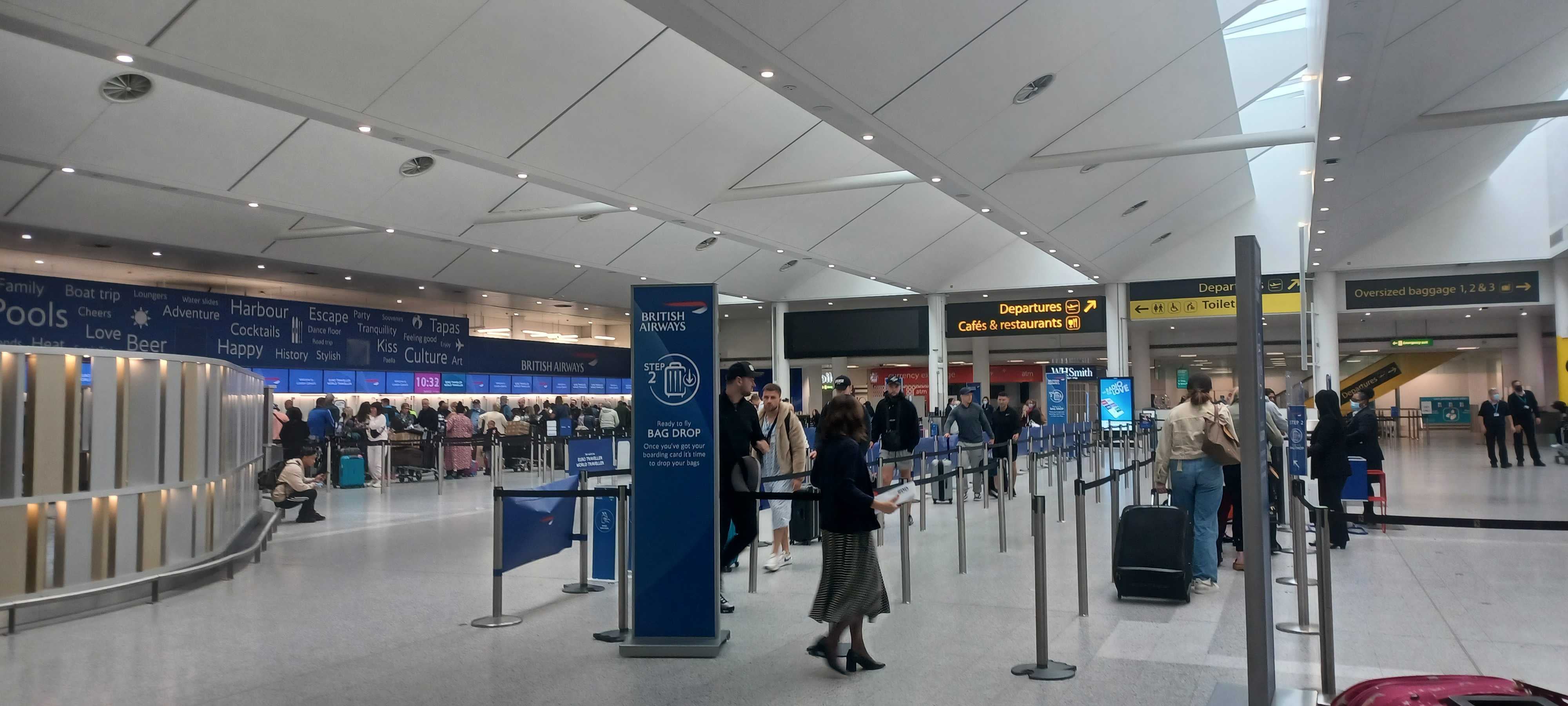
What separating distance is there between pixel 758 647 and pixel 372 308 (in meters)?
18.2

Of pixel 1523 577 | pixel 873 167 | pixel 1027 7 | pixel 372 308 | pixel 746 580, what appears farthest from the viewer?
pixel 372 308

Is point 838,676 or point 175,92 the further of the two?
point 175,92

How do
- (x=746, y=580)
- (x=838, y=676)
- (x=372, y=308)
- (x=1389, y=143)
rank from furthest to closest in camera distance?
1. (x=372, y=308)
2. (x=1389, y=143)
3. (x=746, y=580)
4. (x=838, y=676)

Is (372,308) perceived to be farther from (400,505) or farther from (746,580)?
(746,580)

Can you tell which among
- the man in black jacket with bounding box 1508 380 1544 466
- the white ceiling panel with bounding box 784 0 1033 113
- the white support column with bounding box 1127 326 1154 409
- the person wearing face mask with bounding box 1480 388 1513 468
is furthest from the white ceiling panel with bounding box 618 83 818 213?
the white support column with bounding box 1127 326 1154 409

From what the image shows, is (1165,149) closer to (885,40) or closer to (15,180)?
(885,40)

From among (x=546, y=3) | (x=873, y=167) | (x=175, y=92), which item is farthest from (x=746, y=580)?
(x=873, y=167)

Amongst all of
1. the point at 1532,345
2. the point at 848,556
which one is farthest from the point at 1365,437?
the point at 1532,345

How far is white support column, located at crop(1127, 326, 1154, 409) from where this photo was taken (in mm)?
29938

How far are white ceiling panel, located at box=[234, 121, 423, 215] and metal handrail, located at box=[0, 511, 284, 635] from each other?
4.92m

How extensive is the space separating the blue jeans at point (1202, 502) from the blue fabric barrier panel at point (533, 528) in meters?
4.37

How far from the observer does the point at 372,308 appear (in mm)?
21141

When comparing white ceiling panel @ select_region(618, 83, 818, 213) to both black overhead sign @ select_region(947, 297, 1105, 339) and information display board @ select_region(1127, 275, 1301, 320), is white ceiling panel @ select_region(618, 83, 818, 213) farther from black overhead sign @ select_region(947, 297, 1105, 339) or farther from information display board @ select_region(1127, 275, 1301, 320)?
information display board @ select_region(1127, 275, 1301, 320)

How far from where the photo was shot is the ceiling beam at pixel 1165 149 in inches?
477
